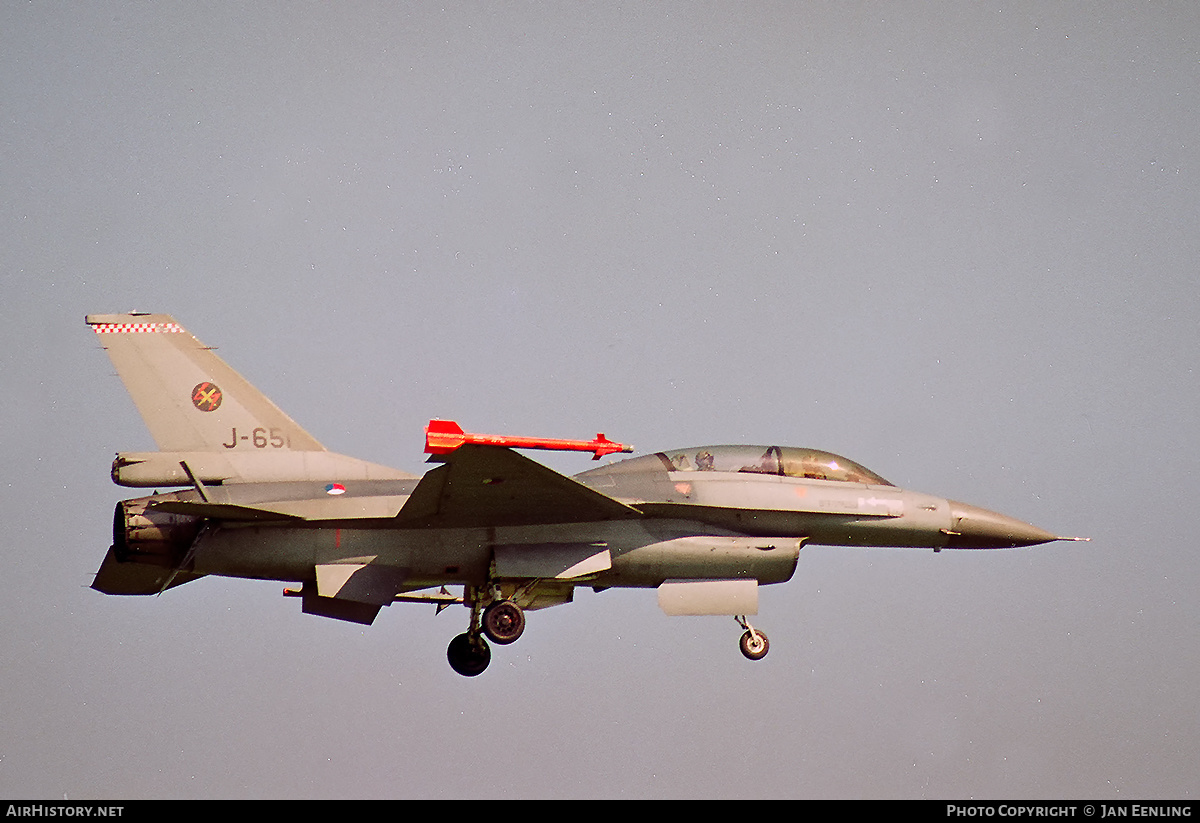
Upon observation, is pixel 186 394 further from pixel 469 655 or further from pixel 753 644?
pixel 753 644

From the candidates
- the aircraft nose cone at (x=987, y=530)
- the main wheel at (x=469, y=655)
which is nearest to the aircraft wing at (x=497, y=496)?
the main wheel at (x=469, y=655)

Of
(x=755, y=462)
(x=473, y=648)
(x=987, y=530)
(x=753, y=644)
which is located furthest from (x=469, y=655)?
(x=987, y=530)

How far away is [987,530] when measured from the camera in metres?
20.7

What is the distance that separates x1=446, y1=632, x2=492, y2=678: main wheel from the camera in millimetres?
20000

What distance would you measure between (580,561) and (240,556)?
13.8ft

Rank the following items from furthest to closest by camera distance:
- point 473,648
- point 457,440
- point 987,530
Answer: point 987,530 < point 473,648 < point 457,440

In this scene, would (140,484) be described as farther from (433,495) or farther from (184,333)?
(433,495)

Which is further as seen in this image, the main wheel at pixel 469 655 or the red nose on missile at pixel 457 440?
the main wheel at pixel 469 655

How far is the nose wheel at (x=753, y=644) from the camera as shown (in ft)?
64.2

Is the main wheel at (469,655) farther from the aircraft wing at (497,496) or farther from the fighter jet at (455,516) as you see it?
the aircraft wing at (497,496)

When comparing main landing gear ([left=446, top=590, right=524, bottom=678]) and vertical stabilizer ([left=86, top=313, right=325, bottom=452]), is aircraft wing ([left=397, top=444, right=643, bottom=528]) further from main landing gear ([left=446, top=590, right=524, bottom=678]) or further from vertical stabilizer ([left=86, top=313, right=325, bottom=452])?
vertical stabilizer ([left=86, top=313, right=325, bottom=452])

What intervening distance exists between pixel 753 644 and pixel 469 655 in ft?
12.4

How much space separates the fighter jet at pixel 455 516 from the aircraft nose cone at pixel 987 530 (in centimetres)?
4

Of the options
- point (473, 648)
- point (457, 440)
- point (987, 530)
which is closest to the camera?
point (457, 440)
